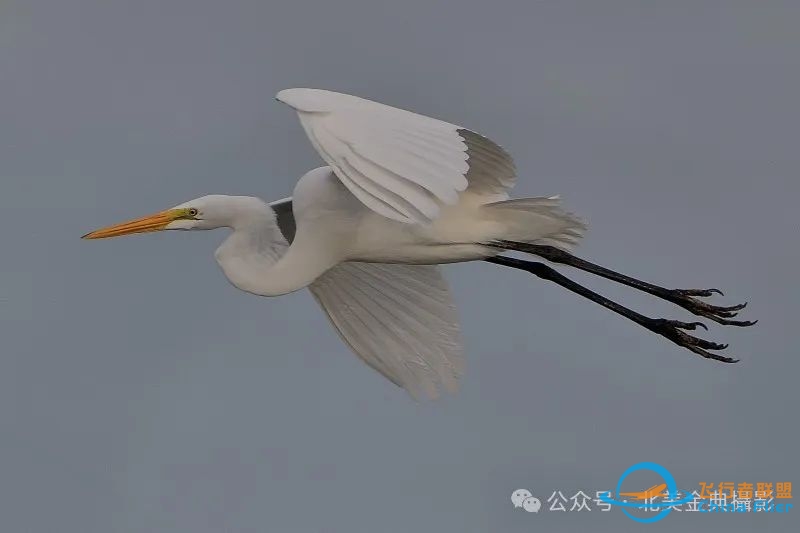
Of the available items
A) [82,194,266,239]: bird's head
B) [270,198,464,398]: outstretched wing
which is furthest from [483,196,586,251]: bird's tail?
[82,194,266,239]: bird's head

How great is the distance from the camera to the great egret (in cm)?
1131

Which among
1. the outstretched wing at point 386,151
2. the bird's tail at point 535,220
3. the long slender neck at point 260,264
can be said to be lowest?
the long slender neck at point 260,264

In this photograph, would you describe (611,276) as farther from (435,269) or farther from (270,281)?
(270,281)

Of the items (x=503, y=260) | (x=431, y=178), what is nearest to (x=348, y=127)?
(x=431, y=178)

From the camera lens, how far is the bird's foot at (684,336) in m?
11.9

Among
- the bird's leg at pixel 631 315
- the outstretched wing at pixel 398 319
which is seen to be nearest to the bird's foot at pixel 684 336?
the bird's leg at pixel 631 315

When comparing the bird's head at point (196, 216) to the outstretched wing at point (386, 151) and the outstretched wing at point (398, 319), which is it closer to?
the outstretched wing at point (398, 319)

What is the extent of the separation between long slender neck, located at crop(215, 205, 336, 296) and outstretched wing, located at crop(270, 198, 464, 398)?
0.80 metres

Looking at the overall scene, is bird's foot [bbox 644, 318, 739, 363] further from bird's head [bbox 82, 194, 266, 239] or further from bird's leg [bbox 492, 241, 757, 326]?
bird's head [bbox 82, 194, 266, 239]

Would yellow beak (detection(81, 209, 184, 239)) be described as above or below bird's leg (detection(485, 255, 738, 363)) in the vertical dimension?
above

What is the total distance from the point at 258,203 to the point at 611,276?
219cm

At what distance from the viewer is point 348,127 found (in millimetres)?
9789

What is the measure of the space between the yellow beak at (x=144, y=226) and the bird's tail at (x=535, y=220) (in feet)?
6.46

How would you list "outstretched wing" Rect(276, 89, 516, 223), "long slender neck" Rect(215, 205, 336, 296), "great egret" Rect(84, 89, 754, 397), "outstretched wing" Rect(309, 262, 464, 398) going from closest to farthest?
"outstretched wing" Rect(276, 89, 516, 223) → "great egret" Rect(84, 89, 754, 397) → "long slender neck" Rect(215, 205, 336, 296) → "outstretched wing" Rect(309, 262, 464, 398)
